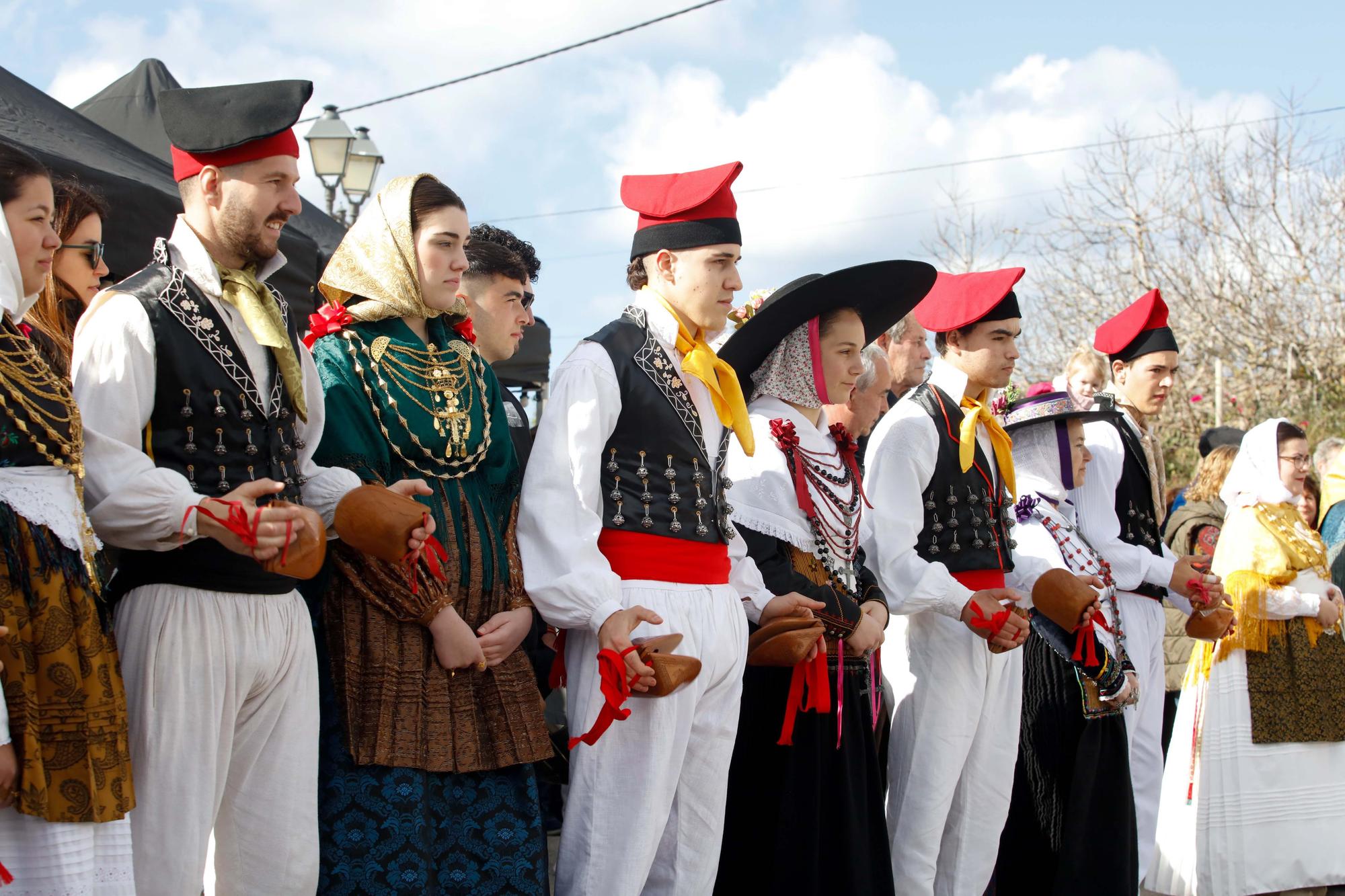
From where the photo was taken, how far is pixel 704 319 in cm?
359

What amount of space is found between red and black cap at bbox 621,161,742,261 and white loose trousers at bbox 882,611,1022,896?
1480mm

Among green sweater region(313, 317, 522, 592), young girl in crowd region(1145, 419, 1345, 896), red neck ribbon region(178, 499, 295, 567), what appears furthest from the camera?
young girl in crowd region(1145, 419, 1345, 896)

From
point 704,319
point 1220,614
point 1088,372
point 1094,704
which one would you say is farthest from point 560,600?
point 1088,372

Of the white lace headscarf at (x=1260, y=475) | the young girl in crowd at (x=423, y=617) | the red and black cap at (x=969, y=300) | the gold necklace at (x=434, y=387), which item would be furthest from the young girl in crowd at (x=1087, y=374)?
the gold necklace at (x=434, y=387)

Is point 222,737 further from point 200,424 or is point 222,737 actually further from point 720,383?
point 720,383

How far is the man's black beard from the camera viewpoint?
2918 mm

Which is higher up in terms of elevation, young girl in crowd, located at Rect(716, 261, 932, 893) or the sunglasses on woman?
the sunglasses on woman

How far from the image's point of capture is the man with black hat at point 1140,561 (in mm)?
4953

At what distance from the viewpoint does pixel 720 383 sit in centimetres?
358

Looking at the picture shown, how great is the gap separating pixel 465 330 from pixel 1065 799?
8.84 ft

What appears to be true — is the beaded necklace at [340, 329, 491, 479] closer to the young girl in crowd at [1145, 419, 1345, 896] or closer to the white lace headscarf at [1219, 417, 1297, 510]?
the young girl in crowd at [1145, 419, 1345, 896]

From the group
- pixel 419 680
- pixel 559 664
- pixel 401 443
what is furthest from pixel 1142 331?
pixel 419 680

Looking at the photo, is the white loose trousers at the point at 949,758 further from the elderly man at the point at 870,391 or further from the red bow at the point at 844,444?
the elderly man at the point at 870,391

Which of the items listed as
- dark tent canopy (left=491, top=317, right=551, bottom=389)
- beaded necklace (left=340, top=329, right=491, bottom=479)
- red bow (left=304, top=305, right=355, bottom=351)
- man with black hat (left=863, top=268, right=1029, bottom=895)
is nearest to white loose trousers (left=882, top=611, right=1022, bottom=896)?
man with black hat (left=863, top=268, right=1029, bottom=895)
